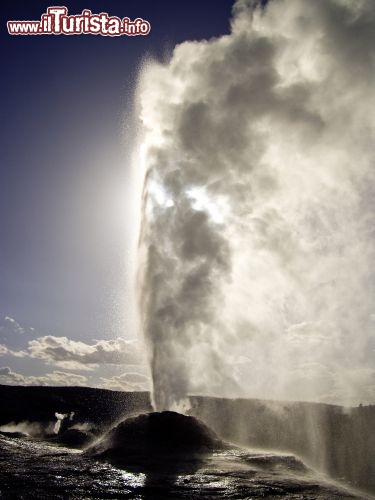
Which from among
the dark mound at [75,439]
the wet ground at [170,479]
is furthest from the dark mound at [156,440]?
the dark mound at [75,439]

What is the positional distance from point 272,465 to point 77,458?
8161 mm

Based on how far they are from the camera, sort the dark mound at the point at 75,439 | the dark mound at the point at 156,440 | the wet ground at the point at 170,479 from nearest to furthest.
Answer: the wet ground at the point at 170,479 < the dark mound at the point at 156,440 < the dark mound at the point at 75,439

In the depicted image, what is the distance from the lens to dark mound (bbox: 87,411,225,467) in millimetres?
16641

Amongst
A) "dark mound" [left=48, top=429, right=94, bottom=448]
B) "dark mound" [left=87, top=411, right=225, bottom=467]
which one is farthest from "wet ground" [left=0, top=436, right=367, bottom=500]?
"dark mound" [left=48, top=429, right=94, bottom=448]

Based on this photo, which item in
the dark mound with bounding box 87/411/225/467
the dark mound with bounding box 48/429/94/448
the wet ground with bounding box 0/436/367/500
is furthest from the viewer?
the dark mound with bounding box 48/429/94/448

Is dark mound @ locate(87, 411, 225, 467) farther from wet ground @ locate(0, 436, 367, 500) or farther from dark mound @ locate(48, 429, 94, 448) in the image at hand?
dark mound @ locate(48, 429, 94, 448)

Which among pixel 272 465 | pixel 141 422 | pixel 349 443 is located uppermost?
pixel 141 422

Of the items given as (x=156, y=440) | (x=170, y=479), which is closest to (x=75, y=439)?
(x=156, y=440)

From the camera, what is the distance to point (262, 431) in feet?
122

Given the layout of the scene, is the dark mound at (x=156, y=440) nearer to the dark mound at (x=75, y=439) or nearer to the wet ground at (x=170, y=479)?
the wet ground at (x=170, y=479)

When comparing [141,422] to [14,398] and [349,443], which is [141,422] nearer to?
[349,443]

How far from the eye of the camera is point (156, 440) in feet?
60.3

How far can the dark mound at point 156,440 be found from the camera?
16.6 meters

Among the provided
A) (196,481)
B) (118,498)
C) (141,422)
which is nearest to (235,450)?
(141,422)
